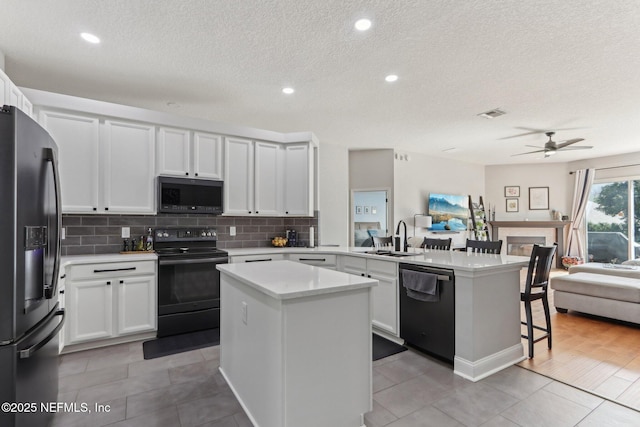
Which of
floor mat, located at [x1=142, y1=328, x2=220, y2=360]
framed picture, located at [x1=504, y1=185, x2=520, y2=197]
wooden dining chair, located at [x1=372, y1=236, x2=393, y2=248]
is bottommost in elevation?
floor mat, located at [x1=142, y1=328, x2=220, y2=360]

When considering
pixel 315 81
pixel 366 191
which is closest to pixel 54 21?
pixel 315 81

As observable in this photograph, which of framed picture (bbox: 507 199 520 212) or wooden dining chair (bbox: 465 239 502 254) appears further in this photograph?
framed picture (bbox: 507 199 520 212)

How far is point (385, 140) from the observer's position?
19.2ft

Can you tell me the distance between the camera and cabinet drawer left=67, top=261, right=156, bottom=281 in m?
2.97

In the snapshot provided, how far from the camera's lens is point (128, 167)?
139 inches

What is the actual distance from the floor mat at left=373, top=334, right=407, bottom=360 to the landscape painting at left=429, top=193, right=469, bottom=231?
4.54m

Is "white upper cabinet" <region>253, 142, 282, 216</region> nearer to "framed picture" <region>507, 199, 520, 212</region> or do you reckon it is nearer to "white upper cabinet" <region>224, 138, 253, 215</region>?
"white upper cabinet" <region>224, 138, 253, 215</region>

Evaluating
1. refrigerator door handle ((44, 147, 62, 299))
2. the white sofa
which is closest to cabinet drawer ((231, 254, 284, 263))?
refrigerator door handle ((44, 147, 62, 299))

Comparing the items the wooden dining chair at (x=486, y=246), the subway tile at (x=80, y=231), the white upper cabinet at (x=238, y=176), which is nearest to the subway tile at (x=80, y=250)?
the subway tile at (x=80, y=231)

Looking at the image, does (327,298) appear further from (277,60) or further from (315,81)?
(315,81)

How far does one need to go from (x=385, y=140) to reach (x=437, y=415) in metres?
4.68

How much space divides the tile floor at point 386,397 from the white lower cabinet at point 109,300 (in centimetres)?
29

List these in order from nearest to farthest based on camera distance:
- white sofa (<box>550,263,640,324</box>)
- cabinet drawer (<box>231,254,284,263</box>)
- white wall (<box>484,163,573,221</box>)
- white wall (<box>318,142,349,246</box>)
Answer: white sofa (<box>550,263,640,324</box>)
cabinet drawer (<box>231,254,284,263</box>)
white wall (<box>318,142,349,246</box>)
white wall (<box>484,163,573,221</box>)

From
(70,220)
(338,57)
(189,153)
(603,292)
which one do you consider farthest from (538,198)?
(70,220)
